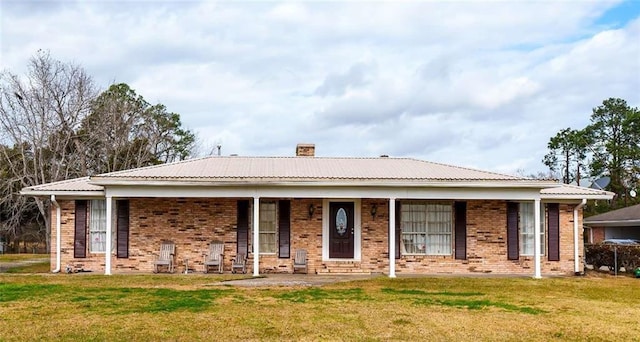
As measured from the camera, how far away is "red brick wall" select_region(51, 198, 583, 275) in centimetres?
1803

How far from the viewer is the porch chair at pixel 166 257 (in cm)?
1756

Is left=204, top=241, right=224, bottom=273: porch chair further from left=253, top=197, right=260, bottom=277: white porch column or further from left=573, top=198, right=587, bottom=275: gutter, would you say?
left=573, top=198, right=587, bottom=275: gutter

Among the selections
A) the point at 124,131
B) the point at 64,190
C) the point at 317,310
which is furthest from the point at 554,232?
the point at 124,131

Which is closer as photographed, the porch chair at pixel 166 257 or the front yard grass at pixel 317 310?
the front yard grass at pixel 317 310

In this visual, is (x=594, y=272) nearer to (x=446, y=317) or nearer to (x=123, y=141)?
(x=446, y=317)

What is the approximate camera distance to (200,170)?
1830 centimetres

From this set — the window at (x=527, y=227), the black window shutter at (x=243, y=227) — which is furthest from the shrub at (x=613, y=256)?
the black window shutter at (x=243, y=227)

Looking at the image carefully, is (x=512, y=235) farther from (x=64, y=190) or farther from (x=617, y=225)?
(x=617, y=225)

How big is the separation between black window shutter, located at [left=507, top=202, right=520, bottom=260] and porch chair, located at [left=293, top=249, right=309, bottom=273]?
19.0 feet

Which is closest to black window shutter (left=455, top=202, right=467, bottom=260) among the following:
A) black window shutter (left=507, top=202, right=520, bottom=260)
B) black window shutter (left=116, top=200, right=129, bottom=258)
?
black window shutter (left=507, top=202, right=520, bottom=260)

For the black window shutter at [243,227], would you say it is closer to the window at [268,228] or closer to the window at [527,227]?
the window at [268,228]

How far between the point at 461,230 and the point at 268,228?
5.46 meters

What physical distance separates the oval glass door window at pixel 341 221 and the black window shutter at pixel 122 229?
592 cm

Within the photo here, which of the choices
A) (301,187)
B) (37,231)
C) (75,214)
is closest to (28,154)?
(37,231)
